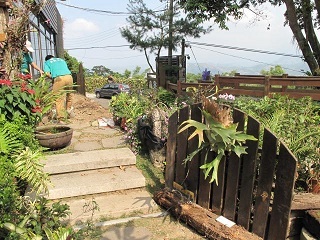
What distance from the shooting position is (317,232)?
216 cm

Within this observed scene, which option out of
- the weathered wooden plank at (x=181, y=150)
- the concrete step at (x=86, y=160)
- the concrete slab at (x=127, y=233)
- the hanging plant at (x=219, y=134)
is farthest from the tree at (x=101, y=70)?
the hanging plant at (x=219, y=134)

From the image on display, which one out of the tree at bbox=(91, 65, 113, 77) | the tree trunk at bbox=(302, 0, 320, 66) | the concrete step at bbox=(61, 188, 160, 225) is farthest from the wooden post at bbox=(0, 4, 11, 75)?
the tree at bbox=(91, 65, 113, 77)

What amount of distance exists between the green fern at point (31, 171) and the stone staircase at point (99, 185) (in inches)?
11.9

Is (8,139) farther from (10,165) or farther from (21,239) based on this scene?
(21,239)

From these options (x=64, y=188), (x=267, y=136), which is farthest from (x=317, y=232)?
(x=64, y=188)

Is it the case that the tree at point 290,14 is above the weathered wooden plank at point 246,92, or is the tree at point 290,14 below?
above

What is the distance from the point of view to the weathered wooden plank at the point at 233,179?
2354 millimetres

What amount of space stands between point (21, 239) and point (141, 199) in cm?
140

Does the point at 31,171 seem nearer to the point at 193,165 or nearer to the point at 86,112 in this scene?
the point at 193,165

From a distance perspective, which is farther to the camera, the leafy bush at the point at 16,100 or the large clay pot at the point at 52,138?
the large clay pot at the point at 52,138

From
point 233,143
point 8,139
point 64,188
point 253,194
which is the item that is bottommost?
point 64,188

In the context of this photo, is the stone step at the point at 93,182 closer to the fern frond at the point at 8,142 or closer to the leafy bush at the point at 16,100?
the fern frond at the point at 8,142

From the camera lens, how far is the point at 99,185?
9.93 feet

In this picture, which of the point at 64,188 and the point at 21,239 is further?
the point at 64,188
